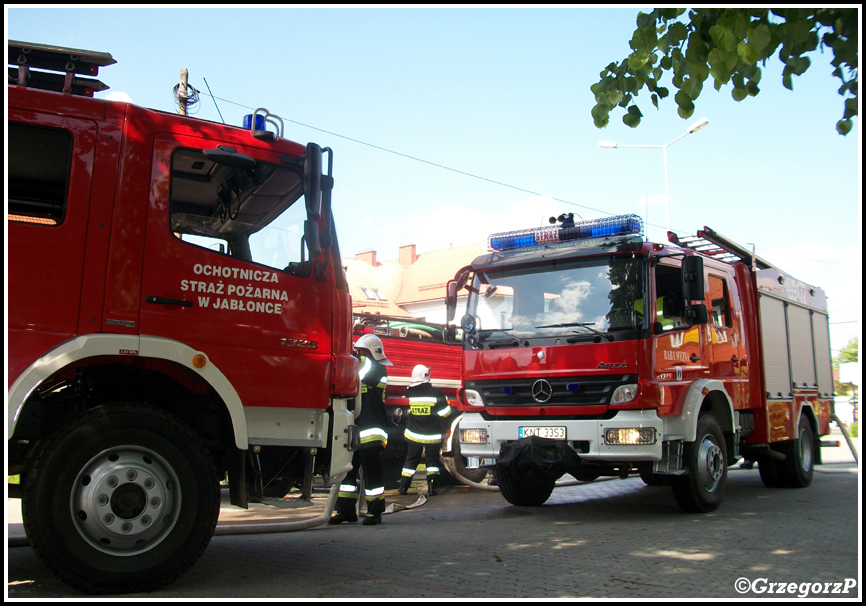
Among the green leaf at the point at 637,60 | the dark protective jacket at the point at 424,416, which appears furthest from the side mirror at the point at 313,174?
the dark protective jacket at the point at 424,416

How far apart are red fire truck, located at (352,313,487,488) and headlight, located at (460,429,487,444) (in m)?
1.81

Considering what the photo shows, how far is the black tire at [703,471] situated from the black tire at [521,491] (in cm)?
151

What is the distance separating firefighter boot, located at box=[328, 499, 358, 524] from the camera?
764 cm

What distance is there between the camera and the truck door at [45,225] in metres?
4.21

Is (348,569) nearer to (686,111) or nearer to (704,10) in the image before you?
(686,111)

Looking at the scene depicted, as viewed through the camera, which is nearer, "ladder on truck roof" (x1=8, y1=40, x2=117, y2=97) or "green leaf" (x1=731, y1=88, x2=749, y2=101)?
"ladder on truck roof" (x1=8, y1=40, x2=117, y2=97)

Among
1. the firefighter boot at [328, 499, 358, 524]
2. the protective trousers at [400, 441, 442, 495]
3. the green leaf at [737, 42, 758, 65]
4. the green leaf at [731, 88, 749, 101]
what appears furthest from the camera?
the protective trousers at [400, 441, 442, 495]

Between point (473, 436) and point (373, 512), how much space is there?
129cm

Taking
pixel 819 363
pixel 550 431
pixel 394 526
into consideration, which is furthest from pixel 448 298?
pixel 819 363

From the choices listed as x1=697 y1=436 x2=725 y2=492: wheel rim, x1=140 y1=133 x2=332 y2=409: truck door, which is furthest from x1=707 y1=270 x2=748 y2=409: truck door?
x1=140 y1=133 x2=332 y2=409: truck door

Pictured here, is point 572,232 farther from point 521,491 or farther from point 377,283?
point 377,283

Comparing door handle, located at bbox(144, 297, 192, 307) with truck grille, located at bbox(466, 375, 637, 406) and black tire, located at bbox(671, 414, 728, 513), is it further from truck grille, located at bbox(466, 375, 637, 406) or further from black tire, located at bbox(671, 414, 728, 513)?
black tire, located at bbox(671, 414, 728, 513)

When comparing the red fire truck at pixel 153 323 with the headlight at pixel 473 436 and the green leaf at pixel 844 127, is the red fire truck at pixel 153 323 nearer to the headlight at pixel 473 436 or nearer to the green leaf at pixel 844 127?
the headlight at pixel 473 436

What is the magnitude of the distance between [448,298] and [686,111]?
3920mm
